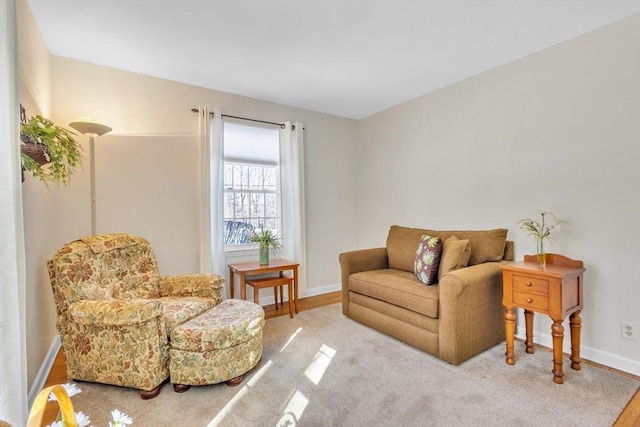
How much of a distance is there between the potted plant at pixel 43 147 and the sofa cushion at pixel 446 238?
286cm

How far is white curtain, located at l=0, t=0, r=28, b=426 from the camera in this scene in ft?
3.48

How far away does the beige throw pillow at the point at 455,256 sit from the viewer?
259 centimetres

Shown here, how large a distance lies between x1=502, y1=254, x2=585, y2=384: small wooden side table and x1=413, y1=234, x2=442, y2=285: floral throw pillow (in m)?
0.53

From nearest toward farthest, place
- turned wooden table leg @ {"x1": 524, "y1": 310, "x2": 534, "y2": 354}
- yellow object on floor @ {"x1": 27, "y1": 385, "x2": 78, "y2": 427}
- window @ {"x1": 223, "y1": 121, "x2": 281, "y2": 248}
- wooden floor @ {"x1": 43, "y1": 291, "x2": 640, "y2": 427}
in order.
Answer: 1. yellow object on floor @ {"x1": 27, "y1": 385, "x2": 78, "y2": 427}
2. wooden floor @ {"x1": 43, "y1": 291, "x2": 640, "y2": 427}
3. turned wooden table leg @ {"x1": 524, "y1": 310, "x2": 534, "y2": 354}
4. window @ {"x1": 223, "y1": 121, "x2": 281, "y2": 248}

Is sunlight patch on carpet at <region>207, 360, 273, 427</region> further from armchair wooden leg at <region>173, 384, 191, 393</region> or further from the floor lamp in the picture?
the floor lamp

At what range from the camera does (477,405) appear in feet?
6.09

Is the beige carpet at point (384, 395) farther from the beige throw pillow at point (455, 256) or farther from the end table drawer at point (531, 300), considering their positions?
the beige throw pillow at point (455, 256)

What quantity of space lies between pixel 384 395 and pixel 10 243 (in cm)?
199

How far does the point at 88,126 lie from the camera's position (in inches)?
97.7

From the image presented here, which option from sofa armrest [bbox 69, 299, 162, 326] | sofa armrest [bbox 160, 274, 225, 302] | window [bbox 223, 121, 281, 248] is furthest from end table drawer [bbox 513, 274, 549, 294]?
window [bbox 223, 121, 281, 248]

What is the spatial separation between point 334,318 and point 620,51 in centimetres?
324

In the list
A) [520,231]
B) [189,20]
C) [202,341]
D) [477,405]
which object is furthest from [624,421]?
[189,20]

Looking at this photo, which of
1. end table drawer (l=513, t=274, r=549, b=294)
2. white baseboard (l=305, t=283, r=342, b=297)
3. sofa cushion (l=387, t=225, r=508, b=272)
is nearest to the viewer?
end table drawer (l=513, t=274, r=549, b=294)

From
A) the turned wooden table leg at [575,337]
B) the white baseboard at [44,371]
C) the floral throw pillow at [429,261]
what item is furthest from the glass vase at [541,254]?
the white baseboard at [44,371]
